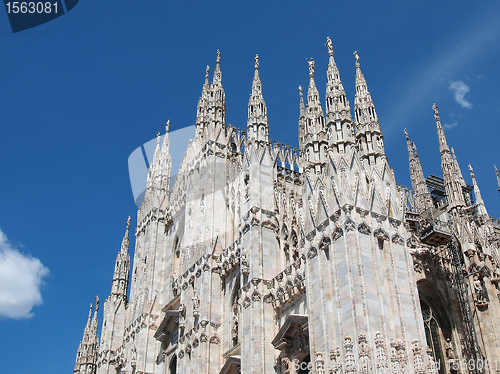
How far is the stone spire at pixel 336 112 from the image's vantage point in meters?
22.2

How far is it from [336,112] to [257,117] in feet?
28.1

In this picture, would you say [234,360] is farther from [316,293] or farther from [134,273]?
[134,273]

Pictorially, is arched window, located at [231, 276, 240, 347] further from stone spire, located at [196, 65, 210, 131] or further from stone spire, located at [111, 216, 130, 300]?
stone spire, located at [111, 216, 130, 300]

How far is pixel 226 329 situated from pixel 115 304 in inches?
771

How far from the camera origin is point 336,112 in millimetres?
23562

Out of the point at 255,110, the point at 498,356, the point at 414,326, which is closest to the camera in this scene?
the point at 414,326

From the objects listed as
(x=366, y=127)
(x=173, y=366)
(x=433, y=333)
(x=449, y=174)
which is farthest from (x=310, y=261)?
(x=173, y=366)

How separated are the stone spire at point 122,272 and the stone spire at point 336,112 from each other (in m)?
28.9

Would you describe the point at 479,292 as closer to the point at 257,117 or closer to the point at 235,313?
the point at 235,313

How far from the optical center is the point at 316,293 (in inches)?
768

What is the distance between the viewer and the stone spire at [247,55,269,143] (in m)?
30.9

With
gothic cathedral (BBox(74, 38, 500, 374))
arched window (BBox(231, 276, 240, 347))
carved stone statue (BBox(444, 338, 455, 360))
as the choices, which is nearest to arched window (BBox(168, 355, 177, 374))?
gothic cathedral (BBox(74, 38, 500, 374))

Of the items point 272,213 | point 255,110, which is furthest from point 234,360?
point 255,110

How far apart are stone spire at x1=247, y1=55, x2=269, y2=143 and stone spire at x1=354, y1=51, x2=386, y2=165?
715 centimetres
